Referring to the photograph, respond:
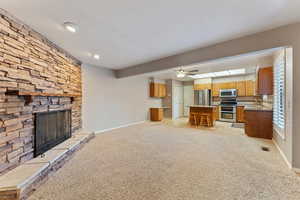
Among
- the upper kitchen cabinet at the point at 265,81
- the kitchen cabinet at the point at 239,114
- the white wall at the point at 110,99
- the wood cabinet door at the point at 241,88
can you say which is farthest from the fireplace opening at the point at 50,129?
the wood cabinet door at the point at 241,88

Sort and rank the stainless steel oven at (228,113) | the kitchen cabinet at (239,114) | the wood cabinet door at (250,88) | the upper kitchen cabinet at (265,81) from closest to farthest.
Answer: the upper kitchen cabinet at (265,81)
the wood cabinet door at (250,88)
the kitchen cabinet at (239,114)
the stainless steel oven at (228,113)

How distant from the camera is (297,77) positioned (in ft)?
7.27

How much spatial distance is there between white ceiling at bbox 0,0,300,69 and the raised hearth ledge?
2.29 metres

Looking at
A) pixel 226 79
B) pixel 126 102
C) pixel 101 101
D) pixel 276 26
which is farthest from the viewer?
pixel 226 79

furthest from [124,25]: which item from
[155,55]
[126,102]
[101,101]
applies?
[126,102]

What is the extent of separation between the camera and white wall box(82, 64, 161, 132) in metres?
4.73

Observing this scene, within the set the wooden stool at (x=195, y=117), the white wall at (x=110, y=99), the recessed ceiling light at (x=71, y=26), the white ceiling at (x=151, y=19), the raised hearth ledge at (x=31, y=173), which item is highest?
the white ceiling at (x=151, y=19)

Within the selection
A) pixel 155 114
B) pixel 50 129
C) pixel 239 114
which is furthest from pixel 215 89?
pixel 50 129

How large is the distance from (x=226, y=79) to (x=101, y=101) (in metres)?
6.56

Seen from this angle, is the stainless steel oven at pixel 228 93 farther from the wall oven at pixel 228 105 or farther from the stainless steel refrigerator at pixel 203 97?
the stainless steel refrigerator at pixel 203 97

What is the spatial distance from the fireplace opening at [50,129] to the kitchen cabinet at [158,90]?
15.5ft

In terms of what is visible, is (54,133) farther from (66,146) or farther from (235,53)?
(235,53)

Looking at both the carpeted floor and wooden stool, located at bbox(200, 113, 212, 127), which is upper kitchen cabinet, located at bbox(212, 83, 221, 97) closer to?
wooden stool, located at bbox(200, 113, 212, 127)

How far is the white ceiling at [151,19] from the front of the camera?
69.0 inches
